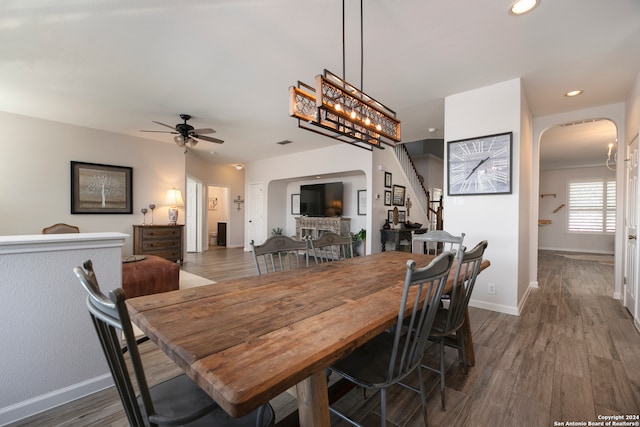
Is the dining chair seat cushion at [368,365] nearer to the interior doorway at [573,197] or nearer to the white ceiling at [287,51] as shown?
the white ceiling at [287,51]

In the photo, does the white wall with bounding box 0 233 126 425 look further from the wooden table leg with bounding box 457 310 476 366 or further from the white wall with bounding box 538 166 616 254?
the white wall with bounding box 538 166 616 254

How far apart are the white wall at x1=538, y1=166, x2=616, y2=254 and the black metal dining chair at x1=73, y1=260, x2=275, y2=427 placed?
10474 millimetres

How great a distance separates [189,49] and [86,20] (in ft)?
2.33

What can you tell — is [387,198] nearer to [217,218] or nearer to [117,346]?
[117,346]

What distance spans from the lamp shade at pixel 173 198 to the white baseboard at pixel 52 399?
441cm

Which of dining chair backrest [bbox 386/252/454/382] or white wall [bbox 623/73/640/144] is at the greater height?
white wall [bbox 623/73/640/144]

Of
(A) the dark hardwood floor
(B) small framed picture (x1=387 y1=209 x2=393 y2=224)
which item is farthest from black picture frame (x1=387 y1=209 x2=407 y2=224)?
(A) the dark hardwood floor

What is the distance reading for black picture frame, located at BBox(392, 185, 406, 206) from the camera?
6.22m

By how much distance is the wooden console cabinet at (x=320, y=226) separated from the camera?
6.43m

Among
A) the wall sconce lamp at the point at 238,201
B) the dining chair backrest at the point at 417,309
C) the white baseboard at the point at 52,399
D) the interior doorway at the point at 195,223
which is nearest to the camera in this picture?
the dining chair backrest at the point at 417,309

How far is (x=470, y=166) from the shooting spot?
3277 millimetres

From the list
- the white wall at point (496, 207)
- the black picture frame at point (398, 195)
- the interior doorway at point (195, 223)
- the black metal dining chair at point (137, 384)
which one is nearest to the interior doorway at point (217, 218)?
the interior doorway at point (195, 223)

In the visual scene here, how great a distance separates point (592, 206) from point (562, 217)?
28.3 inches

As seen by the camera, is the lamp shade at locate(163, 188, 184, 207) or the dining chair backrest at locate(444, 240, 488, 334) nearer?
the dining chair backrest at locate(444, 240, 488, 334)
